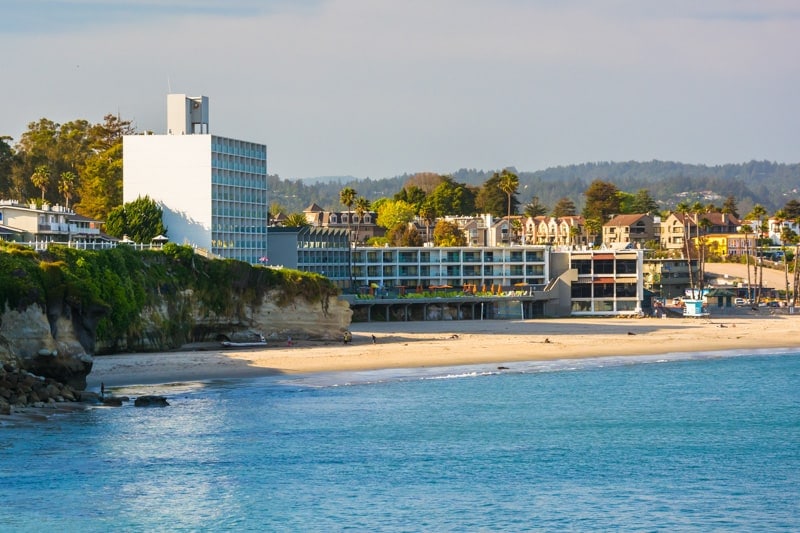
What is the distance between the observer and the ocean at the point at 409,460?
43250 millimetres

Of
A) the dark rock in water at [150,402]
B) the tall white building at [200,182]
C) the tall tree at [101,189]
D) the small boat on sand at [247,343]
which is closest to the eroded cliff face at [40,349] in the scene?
the dark rock in water at [150,402]

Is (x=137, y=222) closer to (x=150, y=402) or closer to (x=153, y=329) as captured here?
(x=153, y=329)

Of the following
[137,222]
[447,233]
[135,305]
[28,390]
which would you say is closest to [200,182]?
[137,222]

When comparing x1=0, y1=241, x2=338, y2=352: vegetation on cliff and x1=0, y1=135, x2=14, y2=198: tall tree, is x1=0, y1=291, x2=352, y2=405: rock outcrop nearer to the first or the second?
x1=0, y1=241, x2=338, y2=352: vegetation on cliff

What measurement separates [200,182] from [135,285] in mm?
36392

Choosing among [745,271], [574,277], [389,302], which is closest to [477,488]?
[389,302]

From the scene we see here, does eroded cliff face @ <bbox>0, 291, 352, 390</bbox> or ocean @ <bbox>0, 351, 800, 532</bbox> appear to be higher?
eroded cliff face @ <bbox>0, 291, 352, 390</bbox>

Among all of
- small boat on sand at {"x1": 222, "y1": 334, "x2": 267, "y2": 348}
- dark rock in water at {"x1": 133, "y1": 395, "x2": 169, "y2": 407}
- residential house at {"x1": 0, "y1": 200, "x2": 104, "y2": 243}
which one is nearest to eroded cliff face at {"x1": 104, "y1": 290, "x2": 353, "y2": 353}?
small boat on sand at {"x1": 222, "y1": 334, "x2": 267, "y2": 348}

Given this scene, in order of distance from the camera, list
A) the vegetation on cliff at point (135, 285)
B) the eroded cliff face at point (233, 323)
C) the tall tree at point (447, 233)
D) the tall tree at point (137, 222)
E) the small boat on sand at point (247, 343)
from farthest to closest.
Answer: the tall tree at point (447, 233) → the tall tree at point (137, 222) → the small boat on sand at point (247, 343) → the eroded cliff face at point (233, 323) → the vegetation on cliff at point (135, 285)

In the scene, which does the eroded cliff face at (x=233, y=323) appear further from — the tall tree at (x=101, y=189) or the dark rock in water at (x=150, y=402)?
the tall tree at (x=101, y=189)

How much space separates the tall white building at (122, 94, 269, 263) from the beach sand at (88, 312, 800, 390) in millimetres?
16647

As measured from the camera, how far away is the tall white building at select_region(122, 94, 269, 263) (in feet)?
388

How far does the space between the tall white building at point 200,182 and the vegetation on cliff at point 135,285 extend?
2392cm

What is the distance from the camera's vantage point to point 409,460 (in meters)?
52.8
